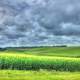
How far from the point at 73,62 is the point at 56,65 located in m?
6.00

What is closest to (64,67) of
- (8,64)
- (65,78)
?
(8,64)

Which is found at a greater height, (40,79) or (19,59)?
(19,59)

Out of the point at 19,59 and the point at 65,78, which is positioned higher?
the point at 19,59

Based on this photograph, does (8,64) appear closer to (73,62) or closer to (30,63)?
(30,63)

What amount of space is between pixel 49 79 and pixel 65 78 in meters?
4.68

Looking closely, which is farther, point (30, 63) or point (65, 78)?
point (30, 63)

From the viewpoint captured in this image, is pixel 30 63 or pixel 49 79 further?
pixel 30 63

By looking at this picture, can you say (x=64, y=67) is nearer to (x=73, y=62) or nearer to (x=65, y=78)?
(x=73, y=62)

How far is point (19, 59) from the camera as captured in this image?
352 ft

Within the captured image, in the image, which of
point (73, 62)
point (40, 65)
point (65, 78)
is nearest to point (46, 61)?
point (40, 65)

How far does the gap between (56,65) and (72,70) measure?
549 cm

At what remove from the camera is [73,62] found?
111m

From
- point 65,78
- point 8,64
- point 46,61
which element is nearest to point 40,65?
point 46,61

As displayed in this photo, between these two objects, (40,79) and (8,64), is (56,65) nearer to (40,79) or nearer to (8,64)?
(8,64)
